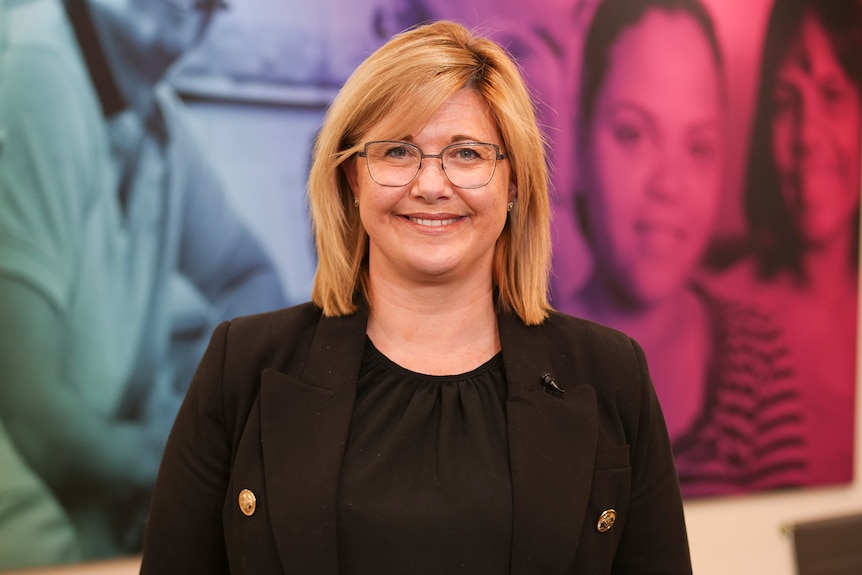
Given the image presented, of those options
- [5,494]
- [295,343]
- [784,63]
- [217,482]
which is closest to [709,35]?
[784,63]

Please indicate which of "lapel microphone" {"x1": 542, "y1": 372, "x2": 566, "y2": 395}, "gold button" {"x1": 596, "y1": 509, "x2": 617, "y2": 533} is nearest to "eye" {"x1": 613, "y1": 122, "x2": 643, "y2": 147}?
"lapel microphone" {"x1": 542, "y1": 372, "x2": 566, "y2": 395}

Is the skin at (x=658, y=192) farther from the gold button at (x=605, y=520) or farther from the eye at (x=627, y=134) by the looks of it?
the gold button at (x=605, y=520)

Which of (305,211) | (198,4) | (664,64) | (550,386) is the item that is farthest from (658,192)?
(198,4)

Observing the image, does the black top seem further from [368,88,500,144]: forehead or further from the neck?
[368,88,500,144]: forehead

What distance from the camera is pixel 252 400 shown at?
1.39 metres

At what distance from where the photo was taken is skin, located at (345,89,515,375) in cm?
134

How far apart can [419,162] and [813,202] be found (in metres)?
1.94

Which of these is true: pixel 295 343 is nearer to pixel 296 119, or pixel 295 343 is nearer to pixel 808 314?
pixel 296 119

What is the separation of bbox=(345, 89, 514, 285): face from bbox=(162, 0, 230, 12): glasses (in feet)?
3.18

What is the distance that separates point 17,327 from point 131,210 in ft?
1.32

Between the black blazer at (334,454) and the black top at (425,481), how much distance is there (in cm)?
3

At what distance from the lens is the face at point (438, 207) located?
1332 mm

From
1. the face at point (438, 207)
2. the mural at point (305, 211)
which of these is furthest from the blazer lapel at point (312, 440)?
the mural at point (305, 211)

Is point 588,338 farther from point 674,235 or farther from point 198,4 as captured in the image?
point 198,4
